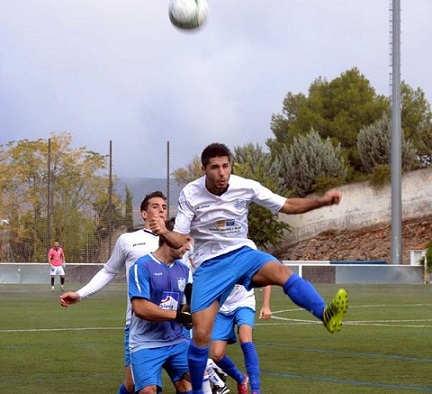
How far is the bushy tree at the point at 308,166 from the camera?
227 ft

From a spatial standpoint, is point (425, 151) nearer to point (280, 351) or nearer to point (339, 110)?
point (339, 110)

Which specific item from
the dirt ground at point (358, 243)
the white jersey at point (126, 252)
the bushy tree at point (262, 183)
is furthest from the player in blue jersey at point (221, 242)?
the dirt ground at point (358, 243)

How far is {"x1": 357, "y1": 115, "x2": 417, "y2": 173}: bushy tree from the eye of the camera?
7000 cm

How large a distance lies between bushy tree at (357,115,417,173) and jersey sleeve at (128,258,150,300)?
6149cm

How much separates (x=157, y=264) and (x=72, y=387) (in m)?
3.93

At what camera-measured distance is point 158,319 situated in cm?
895

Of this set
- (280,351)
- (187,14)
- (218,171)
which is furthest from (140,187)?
(218,171)

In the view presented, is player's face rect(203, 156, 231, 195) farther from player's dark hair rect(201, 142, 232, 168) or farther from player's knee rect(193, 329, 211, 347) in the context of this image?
player's knee rect(193, 329, 211, 347)

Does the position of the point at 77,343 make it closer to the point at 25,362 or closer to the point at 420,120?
the point at 25,362

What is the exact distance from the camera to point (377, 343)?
1820 cm

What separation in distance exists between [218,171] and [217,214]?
1.28ft

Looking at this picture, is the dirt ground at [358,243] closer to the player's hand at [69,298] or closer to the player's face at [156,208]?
the player's face at [156,208]

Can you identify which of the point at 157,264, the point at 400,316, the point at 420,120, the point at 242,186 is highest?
the point at 420,120

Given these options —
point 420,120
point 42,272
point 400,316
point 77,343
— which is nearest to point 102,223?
point 42,272
